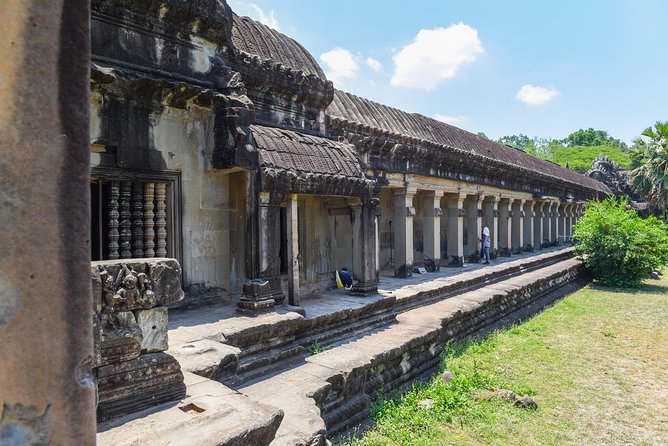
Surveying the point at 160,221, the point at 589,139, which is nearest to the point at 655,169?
the point at 160,221

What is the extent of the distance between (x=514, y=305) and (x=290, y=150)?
694 cm

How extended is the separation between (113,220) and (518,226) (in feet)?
55.5

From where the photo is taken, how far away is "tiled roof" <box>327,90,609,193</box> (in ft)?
34.1

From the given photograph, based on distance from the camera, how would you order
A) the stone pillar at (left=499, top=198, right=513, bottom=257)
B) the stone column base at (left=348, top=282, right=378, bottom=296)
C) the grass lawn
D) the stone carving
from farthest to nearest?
1. the stone carving
2. the stone pillar at (left=499, top=198, right=513, bottom=257)
3. the stone column base at (left=348, top=282, right=378, bottom=296)
4. the grass lawn

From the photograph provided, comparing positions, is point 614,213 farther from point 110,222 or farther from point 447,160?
point 110,222

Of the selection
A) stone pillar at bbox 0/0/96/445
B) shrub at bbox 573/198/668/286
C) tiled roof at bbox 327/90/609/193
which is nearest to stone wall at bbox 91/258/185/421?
stone pillar at bbox 0/0/96/445

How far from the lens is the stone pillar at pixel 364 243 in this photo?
7.32 metres

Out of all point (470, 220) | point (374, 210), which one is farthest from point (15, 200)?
point (470, 220)

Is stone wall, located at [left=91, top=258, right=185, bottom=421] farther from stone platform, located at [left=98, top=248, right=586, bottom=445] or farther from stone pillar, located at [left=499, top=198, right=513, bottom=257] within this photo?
stone pillar, located at [left=499, top=198, right=513, bottom=257]

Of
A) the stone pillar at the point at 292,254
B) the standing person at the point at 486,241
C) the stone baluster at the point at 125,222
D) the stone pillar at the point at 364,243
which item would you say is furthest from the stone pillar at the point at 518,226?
the stone baluster at the point at 125,222

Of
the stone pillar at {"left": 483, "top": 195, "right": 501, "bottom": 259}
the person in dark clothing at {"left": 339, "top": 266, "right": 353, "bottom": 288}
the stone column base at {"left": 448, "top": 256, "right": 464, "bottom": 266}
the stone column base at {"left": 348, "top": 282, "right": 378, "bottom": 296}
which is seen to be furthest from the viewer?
the stone pillar at {"left": 483, "top": 195, "right": 501, "bottom": 259}

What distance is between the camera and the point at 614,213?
595 inches

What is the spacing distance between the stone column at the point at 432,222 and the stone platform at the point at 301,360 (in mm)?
4003

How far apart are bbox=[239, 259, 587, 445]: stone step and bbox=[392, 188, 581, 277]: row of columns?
10.2 feet
